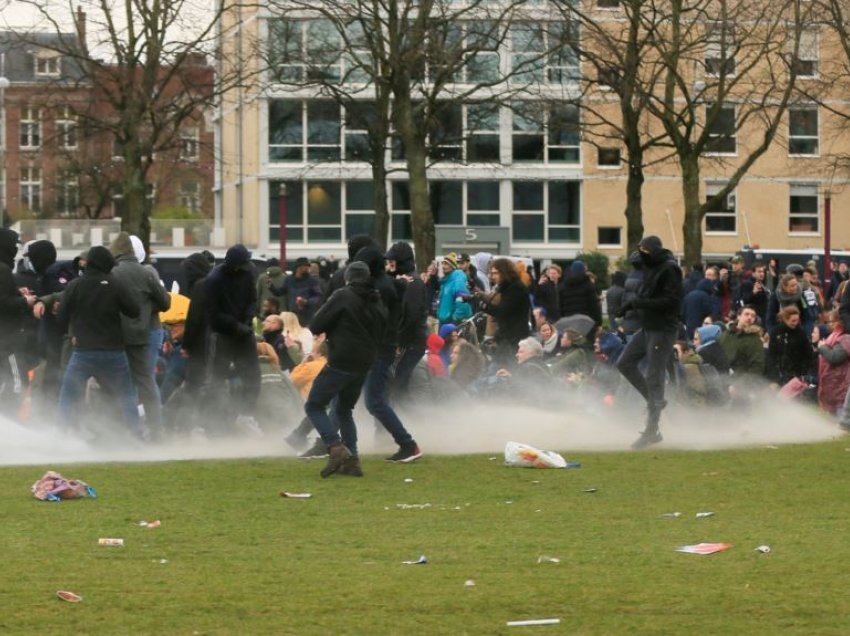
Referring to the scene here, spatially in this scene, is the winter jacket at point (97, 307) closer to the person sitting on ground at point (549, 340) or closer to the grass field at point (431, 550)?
the grass field at point (431, 550)

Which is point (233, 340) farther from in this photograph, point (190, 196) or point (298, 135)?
point (190, 196)

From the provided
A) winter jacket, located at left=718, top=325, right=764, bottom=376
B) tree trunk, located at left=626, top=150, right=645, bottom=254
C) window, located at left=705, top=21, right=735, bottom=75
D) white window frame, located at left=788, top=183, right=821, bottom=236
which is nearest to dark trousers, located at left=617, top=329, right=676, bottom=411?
winter jacket, located at left=718, top=325, right=764, bottom=376

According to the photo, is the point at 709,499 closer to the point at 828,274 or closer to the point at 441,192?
the point at 828,274

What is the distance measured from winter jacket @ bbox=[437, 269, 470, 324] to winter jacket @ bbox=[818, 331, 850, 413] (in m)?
5.75

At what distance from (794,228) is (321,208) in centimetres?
1889

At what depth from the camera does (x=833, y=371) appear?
1902 centimetres

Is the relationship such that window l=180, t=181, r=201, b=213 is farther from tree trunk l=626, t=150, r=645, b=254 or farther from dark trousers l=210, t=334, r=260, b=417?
dark trousers l=210, t=334, r=260, b=417

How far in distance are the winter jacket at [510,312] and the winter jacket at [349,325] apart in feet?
18.2

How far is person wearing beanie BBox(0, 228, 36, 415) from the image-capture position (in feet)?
57.5

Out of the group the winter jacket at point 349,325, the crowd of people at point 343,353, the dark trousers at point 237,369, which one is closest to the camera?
the winter jacket at point 349,325

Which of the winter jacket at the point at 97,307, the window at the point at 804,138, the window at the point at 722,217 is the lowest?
the winter jacket at the point at 97,307

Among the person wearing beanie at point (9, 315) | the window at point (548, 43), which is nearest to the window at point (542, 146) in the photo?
the window at point (548, 43)

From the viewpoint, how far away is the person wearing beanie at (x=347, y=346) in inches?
560

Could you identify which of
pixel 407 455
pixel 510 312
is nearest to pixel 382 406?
pixel 407 455
